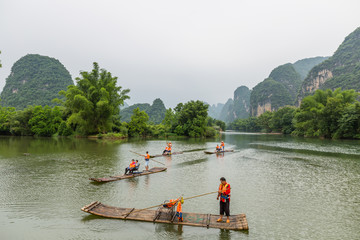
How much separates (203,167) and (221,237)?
13.3m

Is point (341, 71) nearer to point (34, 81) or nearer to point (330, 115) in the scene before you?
point (330, 115)

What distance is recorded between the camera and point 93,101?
55.0 metres

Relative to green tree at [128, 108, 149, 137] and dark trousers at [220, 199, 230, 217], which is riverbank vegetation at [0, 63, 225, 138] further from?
dark trousers at [220, 199, 230, 217]

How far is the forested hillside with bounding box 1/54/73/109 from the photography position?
110 meters

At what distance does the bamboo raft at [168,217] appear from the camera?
27.7ft

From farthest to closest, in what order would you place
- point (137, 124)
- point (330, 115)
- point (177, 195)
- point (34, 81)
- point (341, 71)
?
1. point (341, 71)
2. point (34, 81)
3. point (137, 124)
4. point (330, 115)
5. point (177, 195)

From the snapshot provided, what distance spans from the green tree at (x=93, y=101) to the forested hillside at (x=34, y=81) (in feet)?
209

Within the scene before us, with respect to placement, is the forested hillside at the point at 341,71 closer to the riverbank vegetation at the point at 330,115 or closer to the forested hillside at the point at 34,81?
the riverbank vegetation at the point at 330,115

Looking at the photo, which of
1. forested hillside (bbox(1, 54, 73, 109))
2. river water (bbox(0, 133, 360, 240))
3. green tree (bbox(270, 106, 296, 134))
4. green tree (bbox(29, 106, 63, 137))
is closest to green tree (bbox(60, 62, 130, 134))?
green tree (bbox(29, 106, 63, 137))

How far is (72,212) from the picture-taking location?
9852mm

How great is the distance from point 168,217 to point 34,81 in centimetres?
13719

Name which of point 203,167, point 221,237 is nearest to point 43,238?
point 221,237

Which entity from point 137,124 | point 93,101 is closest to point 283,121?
point 137,124

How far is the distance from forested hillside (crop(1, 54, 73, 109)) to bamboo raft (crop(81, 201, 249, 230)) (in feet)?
374
